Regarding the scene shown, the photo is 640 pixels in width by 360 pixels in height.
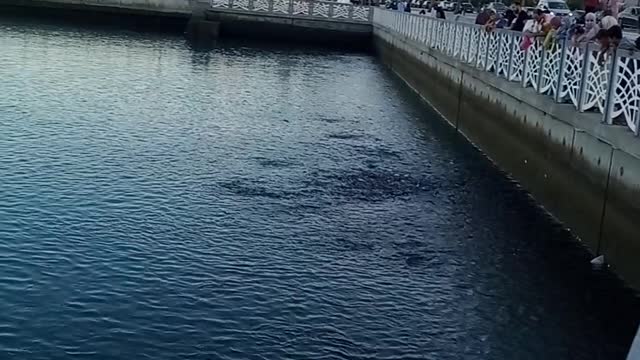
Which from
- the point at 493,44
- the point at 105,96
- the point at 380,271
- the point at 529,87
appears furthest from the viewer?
the point at 105,96

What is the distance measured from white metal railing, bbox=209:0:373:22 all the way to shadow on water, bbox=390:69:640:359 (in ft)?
103

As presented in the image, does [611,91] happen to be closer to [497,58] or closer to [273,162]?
[273,162]

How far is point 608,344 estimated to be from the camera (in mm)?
9250

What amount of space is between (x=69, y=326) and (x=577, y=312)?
554cm

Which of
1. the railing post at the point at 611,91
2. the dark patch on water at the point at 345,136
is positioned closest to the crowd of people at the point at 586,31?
the railing post at the point at 611,91

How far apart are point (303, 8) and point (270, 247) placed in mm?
38470

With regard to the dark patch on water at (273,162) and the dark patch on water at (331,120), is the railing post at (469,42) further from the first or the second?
the dark patch on water at (273,162)

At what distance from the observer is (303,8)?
48.8 meters

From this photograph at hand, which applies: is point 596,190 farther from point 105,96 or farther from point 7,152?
point 105,96

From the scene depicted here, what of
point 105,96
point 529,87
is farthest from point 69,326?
point 105,96

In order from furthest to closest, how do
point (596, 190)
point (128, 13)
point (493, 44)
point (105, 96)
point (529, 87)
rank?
point (128, 13)
point (105, 96)
point (493, 44)
point (529, 87)
point (596, 190)

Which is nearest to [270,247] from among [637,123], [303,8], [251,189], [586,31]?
[251,189]

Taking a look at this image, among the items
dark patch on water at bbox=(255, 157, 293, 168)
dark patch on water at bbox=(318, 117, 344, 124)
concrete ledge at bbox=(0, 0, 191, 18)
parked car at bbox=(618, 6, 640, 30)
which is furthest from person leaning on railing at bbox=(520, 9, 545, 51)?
concrete ledge at bbox=(0, 0, 191, 18)

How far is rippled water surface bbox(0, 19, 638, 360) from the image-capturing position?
354 inches
